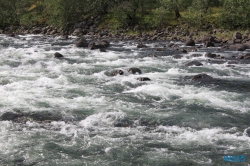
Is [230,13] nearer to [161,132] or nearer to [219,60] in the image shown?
[219,60]

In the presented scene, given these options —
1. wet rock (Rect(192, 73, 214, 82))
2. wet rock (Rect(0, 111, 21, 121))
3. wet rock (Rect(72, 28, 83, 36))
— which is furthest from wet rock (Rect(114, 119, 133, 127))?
wet rock (Rect(72, 28, 83, 36))

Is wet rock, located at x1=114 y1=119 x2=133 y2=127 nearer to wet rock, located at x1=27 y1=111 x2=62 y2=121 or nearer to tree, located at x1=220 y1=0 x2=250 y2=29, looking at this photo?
wet rock, located at x1=27 y1=111 x2=62 y2=121

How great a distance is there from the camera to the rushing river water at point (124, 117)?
11.0 metres

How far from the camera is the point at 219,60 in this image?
96.8 feet

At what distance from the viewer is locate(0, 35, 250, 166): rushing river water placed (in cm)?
1096

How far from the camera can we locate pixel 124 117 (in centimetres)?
1438

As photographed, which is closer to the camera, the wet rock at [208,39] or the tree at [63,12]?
the wet rock at [208,39]

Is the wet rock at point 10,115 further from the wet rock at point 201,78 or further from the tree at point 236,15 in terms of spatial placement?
the tree at point 236,15

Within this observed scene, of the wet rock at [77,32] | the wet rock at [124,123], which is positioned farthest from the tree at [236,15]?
the wet rock at [124,123]

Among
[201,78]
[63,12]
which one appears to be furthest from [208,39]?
[63,12]

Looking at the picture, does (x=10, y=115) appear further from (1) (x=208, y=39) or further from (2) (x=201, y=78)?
(1) (x=208, y=39)

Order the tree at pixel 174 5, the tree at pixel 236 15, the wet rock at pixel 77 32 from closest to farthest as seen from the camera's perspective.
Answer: the tree at pixel 236 15 → the wet rock at pixel 77 32 → the tree at pixel 174 5

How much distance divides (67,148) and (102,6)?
179 feet

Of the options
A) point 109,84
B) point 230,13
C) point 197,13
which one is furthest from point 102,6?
point 109,84
